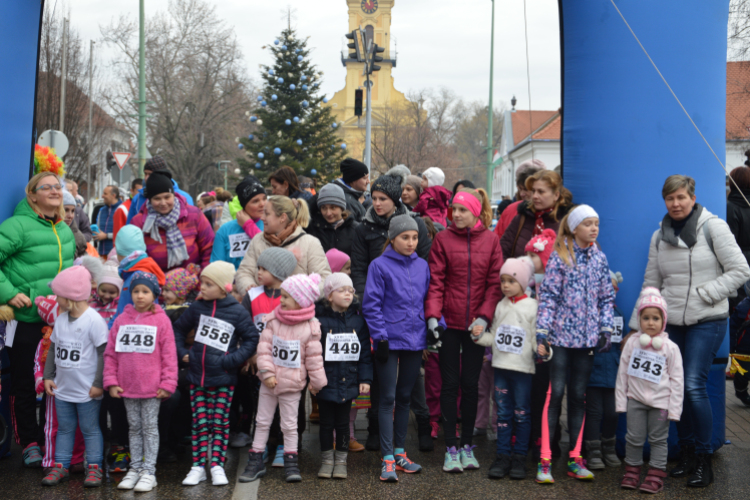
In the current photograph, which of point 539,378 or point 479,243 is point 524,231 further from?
point 539,378

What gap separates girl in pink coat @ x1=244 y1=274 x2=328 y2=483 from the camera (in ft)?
15.8

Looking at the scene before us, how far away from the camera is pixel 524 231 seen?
18.7 feet

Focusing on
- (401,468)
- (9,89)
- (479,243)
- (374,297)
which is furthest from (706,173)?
(9,89)

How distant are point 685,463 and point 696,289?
1299mm

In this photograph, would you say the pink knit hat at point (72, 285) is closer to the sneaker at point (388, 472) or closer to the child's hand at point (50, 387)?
the child's hand at point (50, 387)

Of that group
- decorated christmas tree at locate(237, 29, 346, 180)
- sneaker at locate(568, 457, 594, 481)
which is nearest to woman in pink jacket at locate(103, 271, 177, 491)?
sneaker at locate(568, 457, 594, 481)

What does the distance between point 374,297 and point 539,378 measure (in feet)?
4.54

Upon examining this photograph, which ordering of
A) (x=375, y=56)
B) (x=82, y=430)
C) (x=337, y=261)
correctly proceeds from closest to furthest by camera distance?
(x=82, y=430), (x=337, y=261), (x=375, y=56)

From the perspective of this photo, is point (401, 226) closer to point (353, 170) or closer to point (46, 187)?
point (353, 170)

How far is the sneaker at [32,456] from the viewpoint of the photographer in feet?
16.8

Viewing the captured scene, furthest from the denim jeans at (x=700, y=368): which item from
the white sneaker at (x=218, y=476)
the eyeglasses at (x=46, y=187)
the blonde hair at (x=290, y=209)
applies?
the eyeglasses at (x=46, y=187)

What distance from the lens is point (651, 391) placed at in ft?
15.9

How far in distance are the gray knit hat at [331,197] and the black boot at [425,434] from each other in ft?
6.38

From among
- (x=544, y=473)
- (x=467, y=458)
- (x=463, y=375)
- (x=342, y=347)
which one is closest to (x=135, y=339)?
(x=342, y=347)
